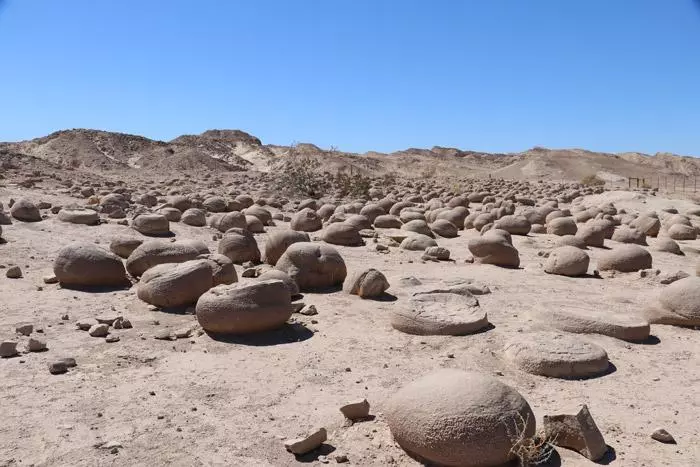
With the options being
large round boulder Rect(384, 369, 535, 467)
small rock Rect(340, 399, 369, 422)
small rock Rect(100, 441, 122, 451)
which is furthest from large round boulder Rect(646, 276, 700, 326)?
small rock Rect(100, 441, 122, 451)

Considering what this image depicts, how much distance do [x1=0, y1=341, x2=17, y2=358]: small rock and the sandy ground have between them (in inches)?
3.7

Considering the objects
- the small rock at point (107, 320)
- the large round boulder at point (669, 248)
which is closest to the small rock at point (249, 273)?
the small rock at point (107, 320)

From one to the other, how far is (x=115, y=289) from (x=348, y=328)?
9.52 feet

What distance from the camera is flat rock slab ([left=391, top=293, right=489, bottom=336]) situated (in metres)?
5.58

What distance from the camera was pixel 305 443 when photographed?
3.51 meters

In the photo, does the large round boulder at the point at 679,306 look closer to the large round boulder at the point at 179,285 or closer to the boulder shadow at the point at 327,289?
the boulder shadow at the point at 327,289

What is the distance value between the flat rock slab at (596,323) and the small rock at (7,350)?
4.49 m

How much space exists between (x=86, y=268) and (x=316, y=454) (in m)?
4.52

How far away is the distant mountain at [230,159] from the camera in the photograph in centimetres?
3030

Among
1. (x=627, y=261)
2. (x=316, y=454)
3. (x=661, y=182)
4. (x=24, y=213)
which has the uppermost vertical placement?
(x=24, y=213)

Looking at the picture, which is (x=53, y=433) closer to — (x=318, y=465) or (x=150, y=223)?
(x=318, y=465)

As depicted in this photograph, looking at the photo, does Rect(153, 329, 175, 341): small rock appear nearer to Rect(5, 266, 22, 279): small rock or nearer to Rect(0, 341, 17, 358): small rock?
Rect(0, 341, 17, 358): small rock

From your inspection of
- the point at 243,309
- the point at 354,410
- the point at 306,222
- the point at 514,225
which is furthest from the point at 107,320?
the point at 514,225

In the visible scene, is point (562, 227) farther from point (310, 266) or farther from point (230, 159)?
point (230, 159)
